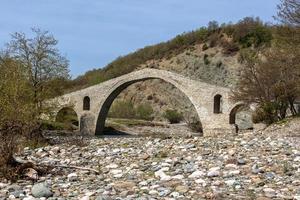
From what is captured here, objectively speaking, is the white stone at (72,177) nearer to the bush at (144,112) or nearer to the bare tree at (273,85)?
the bare tree at (273,85)

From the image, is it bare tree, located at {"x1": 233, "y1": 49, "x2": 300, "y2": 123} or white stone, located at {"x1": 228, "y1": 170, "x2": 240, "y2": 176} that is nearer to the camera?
white stone, located at {"x1": 228, "y1": 170, "x2": 240, "y2": 176}

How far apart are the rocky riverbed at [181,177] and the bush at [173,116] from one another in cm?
5424

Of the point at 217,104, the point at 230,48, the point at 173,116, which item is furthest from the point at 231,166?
the point at 230,48

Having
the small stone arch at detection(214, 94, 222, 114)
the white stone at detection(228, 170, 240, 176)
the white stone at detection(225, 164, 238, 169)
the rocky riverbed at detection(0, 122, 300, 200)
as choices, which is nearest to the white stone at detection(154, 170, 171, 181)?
the rocky riverbed at detection(0, 122, 300, 200)

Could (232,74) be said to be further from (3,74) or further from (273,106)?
(3,74)

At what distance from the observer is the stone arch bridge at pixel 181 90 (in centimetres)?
4700

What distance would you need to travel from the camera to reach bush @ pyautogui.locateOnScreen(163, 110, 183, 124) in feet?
221

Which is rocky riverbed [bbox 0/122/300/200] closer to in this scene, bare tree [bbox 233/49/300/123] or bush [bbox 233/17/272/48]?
bare tree [bbox 233/49/300/123]

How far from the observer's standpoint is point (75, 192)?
875 cm

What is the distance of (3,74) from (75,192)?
1286 centimetres

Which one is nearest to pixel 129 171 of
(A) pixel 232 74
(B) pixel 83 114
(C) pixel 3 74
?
(C) pixel 3 74

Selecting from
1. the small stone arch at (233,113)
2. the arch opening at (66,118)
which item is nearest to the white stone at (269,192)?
the arch opening at (66,118)

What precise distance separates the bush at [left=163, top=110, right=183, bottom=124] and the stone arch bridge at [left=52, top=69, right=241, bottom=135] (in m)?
13.0

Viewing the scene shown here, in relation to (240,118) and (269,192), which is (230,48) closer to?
(240,118)
